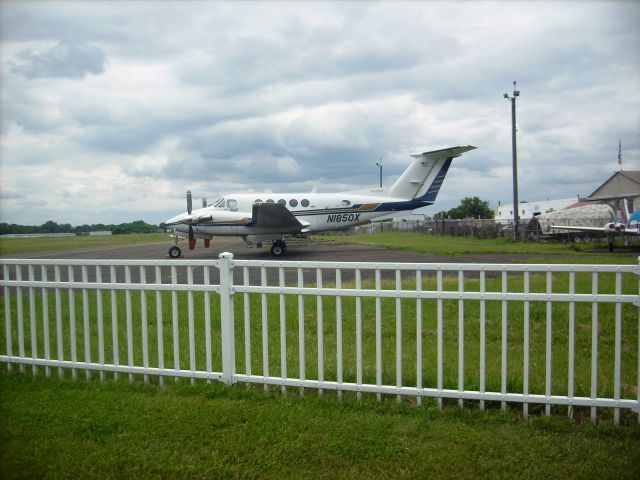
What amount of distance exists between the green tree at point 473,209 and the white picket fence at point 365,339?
9072 cm

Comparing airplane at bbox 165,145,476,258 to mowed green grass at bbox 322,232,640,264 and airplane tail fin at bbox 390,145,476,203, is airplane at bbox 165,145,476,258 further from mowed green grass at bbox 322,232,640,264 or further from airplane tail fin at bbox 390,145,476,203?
mowed green grass at bbox 322,232,640,264

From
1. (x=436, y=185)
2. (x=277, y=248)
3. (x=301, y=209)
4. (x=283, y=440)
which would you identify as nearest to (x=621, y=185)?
(x=436, y=185)

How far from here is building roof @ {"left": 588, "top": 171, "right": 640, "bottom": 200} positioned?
1945 inches

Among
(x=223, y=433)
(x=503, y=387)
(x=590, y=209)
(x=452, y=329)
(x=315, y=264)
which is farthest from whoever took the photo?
(x=590, y=209)

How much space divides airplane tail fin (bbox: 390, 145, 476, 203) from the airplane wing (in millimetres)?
5628

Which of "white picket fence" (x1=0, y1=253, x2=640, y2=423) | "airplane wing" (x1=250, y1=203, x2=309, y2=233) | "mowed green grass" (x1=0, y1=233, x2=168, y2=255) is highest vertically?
"airplane wing" (x1=250, y1=203, x2=309, y2=233)

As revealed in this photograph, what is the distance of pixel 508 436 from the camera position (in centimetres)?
334

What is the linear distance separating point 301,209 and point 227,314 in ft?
60.8

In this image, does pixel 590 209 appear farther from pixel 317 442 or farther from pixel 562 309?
pixel 317 442

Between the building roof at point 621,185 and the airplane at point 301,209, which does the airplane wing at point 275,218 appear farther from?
the building roof at point 621,185

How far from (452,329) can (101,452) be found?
14.4ft

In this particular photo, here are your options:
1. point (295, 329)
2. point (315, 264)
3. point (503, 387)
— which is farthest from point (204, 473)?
point (295, 329)

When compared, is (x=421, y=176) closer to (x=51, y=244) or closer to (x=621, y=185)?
(x=51, y=244)

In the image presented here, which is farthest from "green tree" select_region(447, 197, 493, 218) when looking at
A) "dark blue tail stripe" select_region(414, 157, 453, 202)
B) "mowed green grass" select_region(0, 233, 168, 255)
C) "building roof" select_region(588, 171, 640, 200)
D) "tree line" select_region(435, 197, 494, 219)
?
"dark blue tail stripe" select_region(414, 157, 453, 202)
